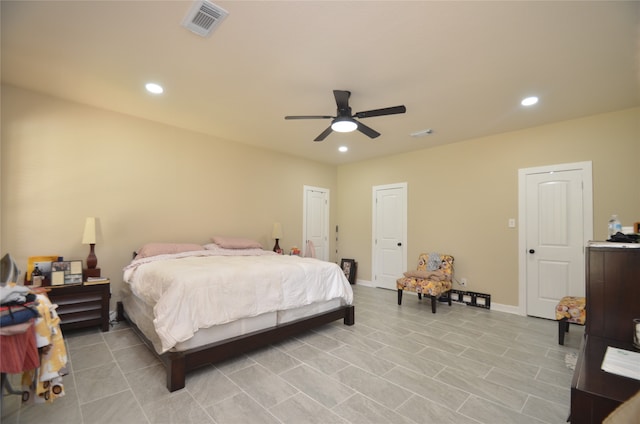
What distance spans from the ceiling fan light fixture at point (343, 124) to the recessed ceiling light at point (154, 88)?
1944mm

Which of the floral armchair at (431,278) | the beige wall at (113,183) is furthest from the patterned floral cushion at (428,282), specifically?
the beige wall at (113,183)

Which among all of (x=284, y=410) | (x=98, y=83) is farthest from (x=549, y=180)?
(x=98, y=83)

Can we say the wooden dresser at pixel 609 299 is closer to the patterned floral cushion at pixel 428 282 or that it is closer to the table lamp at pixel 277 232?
the patterned floral cushion at pixel 428 282

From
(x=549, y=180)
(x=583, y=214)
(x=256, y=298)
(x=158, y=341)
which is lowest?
(x=158, y=341)

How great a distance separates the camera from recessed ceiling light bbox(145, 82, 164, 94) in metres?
3.09

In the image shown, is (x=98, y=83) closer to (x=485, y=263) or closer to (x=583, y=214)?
(x=485, y=263)

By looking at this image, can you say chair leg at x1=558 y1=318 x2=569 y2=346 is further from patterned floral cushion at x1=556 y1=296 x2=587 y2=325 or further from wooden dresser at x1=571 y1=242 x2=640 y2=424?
wooden dresser at x1=571 y1=242 x2=640 y2=424

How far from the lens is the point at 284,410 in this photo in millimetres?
2000

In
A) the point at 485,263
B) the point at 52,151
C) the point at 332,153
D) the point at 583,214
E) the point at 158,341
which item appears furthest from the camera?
the point at 332,153

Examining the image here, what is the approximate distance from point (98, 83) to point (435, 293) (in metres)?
4.97

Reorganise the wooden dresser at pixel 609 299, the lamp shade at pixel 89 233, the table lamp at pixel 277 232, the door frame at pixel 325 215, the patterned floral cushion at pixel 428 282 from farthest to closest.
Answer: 1. the door frame at pixel 325 215
2. the table lamp at pixel 277 232
3. the patterned floral cushion at pixel 428 282
4. the lamp shade at pixel 89 233
5. the wooden dresser at pixel 609 299

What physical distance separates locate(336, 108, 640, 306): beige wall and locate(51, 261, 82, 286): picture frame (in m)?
4.83

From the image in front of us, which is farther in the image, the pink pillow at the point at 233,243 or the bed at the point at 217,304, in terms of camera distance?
the pink pillow at the point at 233,243

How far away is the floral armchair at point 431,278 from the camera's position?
4.32 metres
